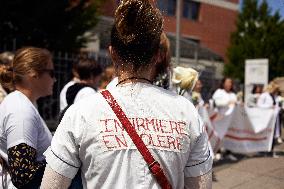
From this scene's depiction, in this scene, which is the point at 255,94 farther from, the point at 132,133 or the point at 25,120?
the point at 132,133

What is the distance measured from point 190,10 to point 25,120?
3089 cm

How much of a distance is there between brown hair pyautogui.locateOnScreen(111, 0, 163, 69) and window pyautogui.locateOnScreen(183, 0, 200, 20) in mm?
30186

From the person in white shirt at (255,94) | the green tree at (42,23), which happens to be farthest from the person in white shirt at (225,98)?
the green tree at (42,23)

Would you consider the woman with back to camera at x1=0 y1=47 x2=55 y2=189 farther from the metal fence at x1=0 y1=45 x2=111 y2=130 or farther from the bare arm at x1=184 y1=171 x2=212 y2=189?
the metal fence at x1=0 y1=45 x2=111 y2=130

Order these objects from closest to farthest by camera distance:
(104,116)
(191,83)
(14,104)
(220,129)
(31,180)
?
(104,116) < (31,180) < (14,104) < (191,83) < (220,129)

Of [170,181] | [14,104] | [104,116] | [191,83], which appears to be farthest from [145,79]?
[191,83]

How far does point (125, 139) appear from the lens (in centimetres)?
133

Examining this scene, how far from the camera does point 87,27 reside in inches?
508

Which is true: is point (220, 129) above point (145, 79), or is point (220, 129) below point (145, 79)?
below

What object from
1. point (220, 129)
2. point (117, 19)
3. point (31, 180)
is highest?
point (117, 19)

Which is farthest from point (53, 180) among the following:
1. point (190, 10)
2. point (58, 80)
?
point (190, 10)

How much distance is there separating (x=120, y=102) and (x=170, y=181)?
0.31m

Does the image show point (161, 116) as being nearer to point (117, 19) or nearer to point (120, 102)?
point (120, 102)

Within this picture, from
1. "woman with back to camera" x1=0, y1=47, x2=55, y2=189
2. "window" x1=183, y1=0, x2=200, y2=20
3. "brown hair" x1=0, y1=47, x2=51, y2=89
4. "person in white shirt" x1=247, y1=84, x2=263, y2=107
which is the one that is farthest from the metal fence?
"window" x1=183, y1=0, x2=200, y2=20
